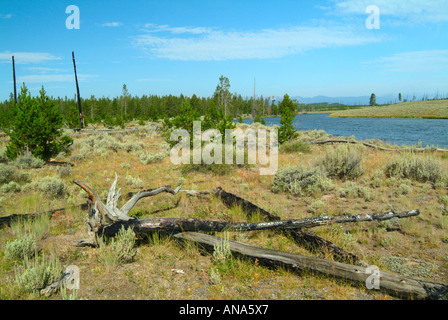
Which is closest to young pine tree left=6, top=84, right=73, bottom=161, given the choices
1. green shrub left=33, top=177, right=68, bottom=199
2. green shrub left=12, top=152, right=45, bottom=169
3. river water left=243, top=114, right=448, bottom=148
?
green shrub left=12, top=152, right=45, bottom=169

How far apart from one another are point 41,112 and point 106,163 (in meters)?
4.25

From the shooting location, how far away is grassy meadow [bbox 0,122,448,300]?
12.0ft

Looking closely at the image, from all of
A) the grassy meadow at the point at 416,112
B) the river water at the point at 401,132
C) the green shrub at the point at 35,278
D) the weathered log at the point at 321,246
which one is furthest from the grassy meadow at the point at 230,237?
the grassy meadow at the point at 416,112

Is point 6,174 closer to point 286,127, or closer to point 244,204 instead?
point 244,204

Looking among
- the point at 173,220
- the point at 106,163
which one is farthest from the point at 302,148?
the point at 173,220

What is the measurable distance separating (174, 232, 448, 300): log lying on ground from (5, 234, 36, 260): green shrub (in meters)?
2.52

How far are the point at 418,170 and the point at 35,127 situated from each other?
17.4 m

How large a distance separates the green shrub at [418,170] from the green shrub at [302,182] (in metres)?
2.76

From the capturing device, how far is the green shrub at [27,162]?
12047 mm

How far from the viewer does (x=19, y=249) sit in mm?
4363

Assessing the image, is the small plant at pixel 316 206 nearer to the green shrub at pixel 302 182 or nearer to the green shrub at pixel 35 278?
the green shrub at pixel 302 182

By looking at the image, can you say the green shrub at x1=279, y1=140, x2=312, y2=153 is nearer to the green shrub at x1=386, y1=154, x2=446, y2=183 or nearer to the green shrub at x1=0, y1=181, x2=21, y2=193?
the green shrub at x1=386, y1=154, x2=446, y2=183

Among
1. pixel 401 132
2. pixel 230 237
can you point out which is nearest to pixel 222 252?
pixel 230 237

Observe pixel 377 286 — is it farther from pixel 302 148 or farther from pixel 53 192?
pixel 302 148
